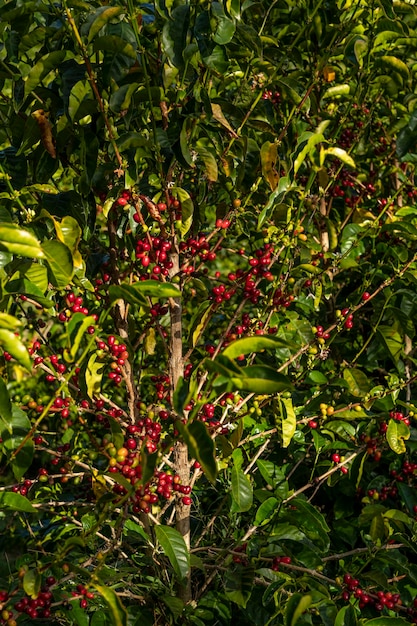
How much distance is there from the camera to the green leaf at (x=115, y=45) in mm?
1797

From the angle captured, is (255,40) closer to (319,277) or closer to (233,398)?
(319,277)

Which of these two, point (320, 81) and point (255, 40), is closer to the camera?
point (255, 40)

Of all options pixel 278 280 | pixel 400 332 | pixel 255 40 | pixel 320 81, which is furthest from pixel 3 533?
pixel 320 81

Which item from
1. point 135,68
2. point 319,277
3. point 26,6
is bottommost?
point 319,277

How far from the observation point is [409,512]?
2.54 m

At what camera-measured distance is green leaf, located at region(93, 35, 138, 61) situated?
5.90 feet

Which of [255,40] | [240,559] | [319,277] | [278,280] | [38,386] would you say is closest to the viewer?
[255,40]

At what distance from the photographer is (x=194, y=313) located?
2.37 m

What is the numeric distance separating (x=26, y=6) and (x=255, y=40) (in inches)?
24.4

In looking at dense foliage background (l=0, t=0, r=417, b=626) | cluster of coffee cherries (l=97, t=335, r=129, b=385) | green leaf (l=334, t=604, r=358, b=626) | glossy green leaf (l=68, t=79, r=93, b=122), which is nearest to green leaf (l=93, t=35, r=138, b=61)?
dense foliage background (l=0, t=0, r=417, b=626)

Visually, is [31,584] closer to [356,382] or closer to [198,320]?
[198,320]

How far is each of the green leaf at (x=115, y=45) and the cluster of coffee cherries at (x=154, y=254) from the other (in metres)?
0.53

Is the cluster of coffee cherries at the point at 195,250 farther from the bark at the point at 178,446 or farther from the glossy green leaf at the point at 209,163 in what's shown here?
the glossy green leaf at the point at 209,163

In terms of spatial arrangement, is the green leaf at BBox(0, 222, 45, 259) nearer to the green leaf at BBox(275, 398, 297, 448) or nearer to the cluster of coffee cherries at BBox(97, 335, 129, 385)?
the cluster of coffee cherries at BBox(97, 335, 129, 385)
